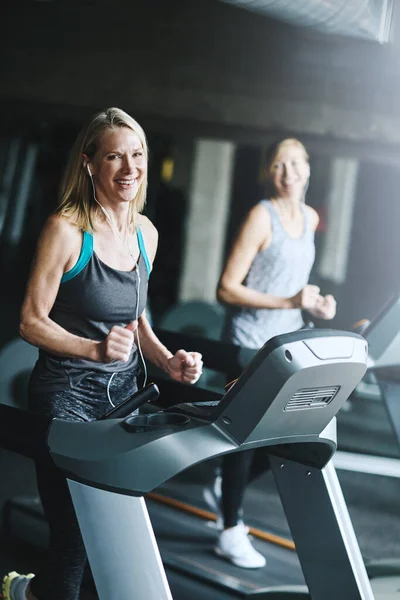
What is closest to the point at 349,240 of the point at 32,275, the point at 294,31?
the point at 294,31

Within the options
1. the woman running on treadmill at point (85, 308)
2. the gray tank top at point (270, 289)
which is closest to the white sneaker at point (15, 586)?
the woman running on treadmill at point (85, 308)

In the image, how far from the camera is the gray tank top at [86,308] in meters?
2.06

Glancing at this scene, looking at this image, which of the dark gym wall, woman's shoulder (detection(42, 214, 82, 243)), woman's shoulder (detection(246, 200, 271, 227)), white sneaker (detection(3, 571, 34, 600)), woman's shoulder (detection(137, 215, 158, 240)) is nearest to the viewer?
woman's shoulder (detection(42, 214, 82, 243))

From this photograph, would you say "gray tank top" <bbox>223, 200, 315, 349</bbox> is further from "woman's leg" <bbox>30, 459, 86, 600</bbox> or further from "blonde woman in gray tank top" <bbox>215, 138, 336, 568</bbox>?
"woman's leg" <bbox>30, 459, 86, 600</bbox>

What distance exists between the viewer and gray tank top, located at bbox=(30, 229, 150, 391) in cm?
206

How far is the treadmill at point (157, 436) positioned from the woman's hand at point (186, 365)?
0.72 ft

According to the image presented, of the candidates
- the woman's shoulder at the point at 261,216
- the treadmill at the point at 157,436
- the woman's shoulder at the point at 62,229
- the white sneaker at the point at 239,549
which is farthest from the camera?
the woman's shoulder at the point at 261,216

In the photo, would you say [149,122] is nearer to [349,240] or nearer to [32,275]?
[349,240]

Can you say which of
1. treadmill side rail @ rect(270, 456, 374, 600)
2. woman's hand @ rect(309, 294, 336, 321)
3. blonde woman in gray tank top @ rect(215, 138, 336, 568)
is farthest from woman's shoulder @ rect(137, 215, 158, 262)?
woman's hand @ rect(309, 294, 336, 321)

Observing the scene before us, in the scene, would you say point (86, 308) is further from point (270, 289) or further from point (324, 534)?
point (270, 289)

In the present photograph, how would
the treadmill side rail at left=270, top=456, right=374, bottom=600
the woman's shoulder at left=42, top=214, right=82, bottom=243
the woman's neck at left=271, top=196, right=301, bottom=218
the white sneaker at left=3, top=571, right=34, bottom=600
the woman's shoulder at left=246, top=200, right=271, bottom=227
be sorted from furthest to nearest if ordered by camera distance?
the woman's neck at left=271, top=196, right=301, bottom=218
the woman's shoulder at left=246, top=200, right=271, bottom=227
the white sneaker at left=3, top=571, right=34, bottom=600
the woman's shoulder at left=42, top=214, right=82, bottom=243
the treadmill side rail at left=270, top=456, right=374, bottom=600

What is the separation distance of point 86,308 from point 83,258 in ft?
0.42

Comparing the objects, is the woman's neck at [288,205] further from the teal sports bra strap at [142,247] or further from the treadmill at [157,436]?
the treadmill at [157,436]

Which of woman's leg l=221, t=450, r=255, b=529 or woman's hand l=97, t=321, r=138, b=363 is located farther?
woman's leg l=221, t=450, r=255, b=529
